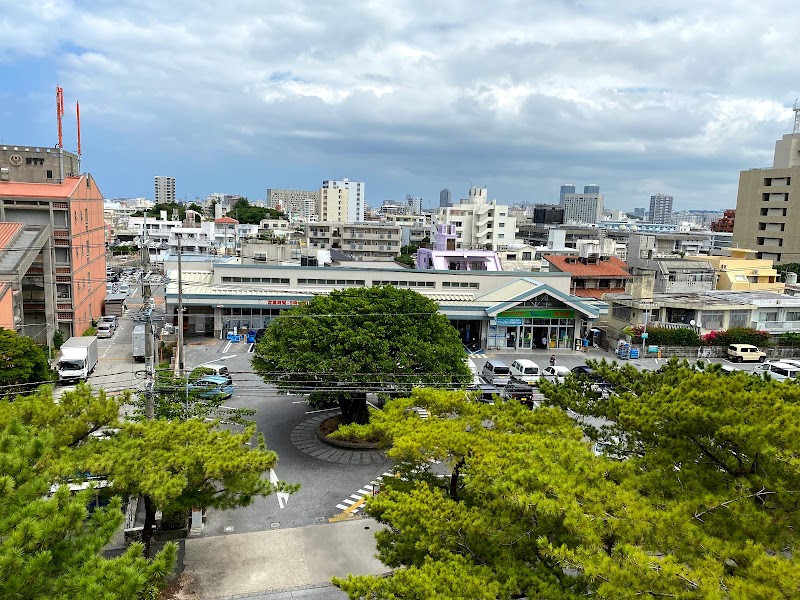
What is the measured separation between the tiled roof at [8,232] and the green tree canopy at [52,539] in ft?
78.5

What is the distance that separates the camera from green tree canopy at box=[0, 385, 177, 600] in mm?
6703

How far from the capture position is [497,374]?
27.3 m

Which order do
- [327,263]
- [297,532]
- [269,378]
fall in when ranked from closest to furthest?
[297,532] < [269,378] < [327,263]

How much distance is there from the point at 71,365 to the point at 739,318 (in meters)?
39.1

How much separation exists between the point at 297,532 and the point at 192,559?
2668 millimetres

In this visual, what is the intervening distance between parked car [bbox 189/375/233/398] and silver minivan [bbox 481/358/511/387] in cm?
1193

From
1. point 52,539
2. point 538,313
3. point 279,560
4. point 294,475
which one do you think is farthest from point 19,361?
point 538,313

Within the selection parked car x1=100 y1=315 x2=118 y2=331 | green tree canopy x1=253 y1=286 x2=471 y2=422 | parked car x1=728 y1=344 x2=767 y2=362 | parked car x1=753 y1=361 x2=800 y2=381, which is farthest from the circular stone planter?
parked car x1=728 y1=344 x2=767 y2=362

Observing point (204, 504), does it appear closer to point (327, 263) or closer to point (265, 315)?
point (265, 315)

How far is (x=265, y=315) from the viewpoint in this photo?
1463 inches

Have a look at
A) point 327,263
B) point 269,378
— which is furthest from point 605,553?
point 327,263

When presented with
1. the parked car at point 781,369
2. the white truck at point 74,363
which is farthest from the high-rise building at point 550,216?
the white truck at point 74,363

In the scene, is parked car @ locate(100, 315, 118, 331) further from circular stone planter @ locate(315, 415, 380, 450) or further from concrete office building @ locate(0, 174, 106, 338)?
circular stone planter @ locate(315, 415, 380, 450)

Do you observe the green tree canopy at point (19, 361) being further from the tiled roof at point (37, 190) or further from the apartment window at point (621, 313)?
the apartment window at point (621, 313)
